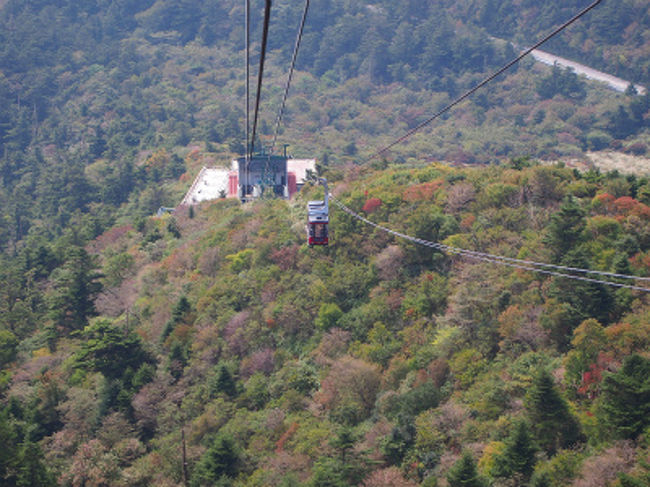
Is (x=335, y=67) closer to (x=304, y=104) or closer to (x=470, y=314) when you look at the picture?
(x=304, y=104)

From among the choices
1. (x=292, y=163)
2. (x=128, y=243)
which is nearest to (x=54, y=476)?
(x=128, y=243)

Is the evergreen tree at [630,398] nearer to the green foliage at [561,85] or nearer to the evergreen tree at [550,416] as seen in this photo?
A: the evergreen tree at [550,416]

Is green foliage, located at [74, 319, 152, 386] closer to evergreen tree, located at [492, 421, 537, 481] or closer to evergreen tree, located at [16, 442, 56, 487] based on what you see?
evergreen tree, located at [16, 442, 56, 487]

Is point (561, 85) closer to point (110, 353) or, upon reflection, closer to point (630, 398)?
point (110, 353)

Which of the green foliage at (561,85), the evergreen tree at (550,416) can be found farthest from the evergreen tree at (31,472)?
the green foliage at (561,85)

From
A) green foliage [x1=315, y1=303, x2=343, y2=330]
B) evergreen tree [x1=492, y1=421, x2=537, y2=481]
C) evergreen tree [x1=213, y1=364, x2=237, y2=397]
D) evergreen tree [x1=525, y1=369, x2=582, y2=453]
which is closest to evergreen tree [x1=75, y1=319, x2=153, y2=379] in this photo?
evergreen tree [x1=213, y1=364, x2=237, y2=397]

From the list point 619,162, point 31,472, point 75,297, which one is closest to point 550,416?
point 31,472
